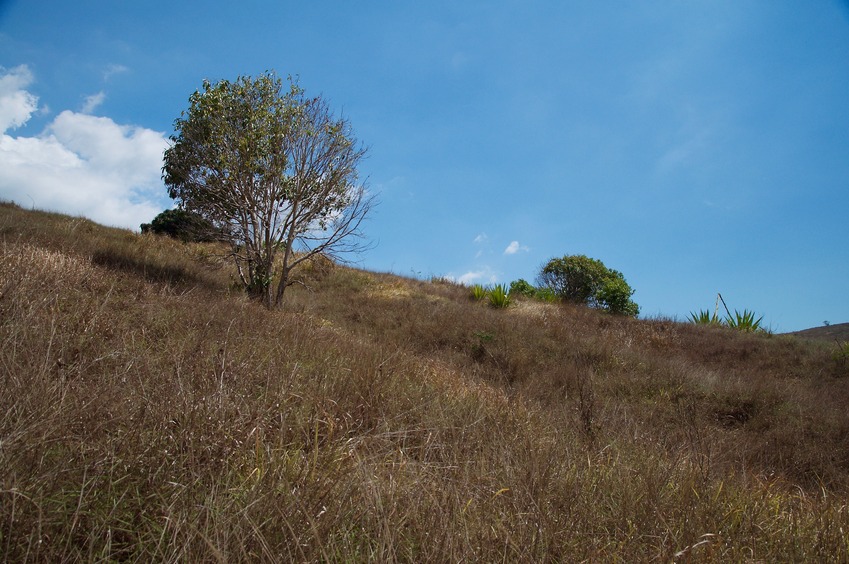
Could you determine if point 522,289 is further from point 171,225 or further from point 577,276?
point 171,225

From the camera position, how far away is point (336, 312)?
14680mm

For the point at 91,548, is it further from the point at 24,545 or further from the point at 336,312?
the point at 336,312

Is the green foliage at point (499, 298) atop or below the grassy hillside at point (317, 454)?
atop

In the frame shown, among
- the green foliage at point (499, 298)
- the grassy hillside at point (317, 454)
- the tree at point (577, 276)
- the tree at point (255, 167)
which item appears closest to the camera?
the grassy hillside at point (317, 454)

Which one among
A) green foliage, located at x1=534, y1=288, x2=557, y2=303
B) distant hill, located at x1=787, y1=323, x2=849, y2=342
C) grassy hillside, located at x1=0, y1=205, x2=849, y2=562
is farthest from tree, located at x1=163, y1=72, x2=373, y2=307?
distant hill, located at x1=787, y1=323, x2=849, y2=342

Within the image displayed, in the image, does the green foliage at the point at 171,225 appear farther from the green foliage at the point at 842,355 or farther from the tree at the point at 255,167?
→ the green foliage at the point at 842,355

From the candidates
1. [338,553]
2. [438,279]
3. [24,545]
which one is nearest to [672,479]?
[338,553]

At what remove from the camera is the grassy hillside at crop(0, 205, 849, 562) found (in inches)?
88.7

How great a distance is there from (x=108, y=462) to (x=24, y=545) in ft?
1.86

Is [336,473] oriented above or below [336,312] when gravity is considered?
below

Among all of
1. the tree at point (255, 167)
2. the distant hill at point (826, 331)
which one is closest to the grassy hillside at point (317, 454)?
the tree at point (255, 167)

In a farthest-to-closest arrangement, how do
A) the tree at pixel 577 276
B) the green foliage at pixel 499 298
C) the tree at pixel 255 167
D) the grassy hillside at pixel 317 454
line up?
the tree at pixel 577 276
the green foliage at pixel 499 298
the tree at pixel 255 167
the grassy hillside at pixel 317 454

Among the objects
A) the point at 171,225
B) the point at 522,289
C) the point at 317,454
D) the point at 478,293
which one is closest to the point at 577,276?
the point at 522,289

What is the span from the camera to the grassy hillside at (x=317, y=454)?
88.7 inches
